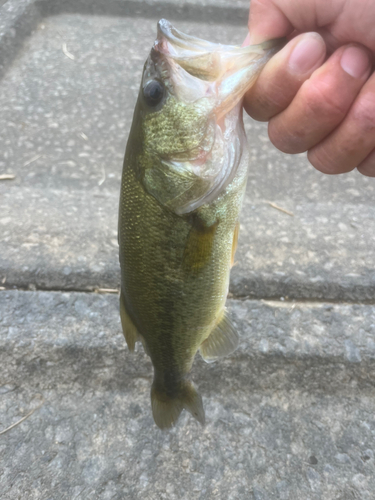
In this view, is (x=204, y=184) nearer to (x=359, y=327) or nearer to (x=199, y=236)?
(x=199, y=236)

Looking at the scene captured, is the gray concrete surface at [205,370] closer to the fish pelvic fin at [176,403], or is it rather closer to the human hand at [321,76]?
the fish pelvic fin at [176,403]

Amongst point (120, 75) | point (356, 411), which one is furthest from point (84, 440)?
point (120, 75)

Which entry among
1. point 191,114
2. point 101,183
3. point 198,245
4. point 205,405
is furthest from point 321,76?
point 101,183

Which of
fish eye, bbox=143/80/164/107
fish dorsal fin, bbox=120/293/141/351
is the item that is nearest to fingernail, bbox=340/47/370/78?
fish eye, bbox=143/80/164/107

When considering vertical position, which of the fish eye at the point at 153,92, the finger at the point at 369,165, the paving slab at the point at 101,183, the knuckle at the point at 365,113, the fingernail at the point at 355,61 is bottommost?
the paving slab at the point at 101,183

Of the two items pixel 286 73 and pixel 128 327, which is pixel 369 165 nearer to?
pixel 286 73

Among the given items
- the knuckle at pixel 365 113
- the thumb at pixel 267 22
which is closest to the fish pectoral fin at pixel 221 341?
the knuckle at pixel 365 113
